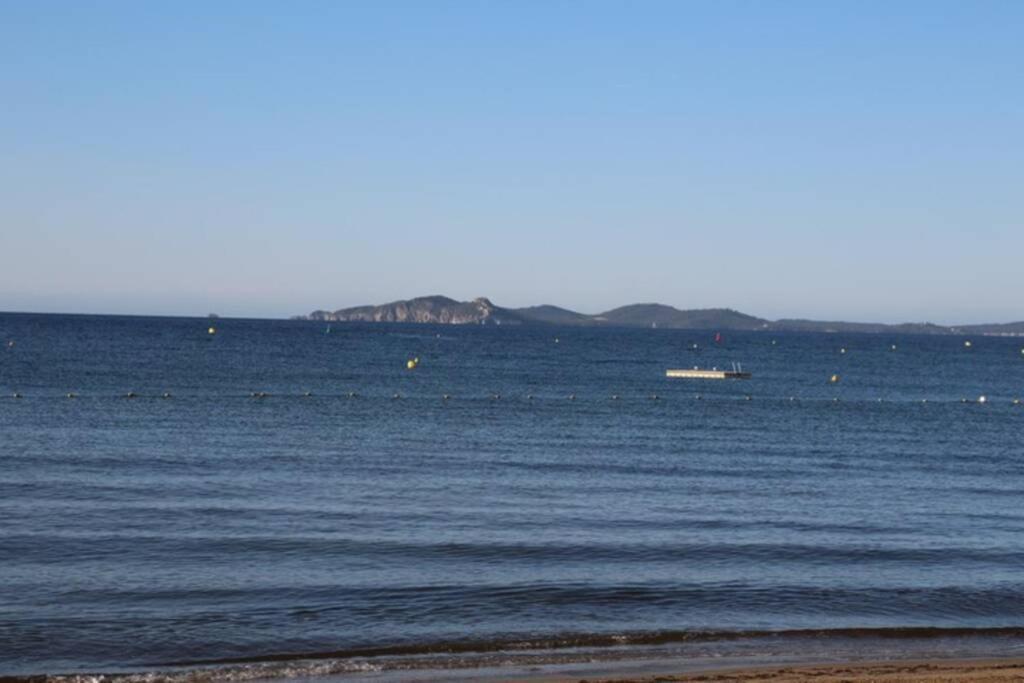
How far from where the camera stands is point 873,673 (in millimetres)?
17719

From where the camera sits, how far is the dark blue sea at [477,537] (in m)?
19.9

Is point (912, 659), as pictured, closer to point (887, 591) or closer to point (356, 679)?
point (887, 591)

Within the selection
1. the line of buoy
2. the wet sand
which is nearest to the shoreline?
the wet sand

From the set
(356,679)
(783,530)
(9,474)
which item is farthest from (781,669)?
(9,474)

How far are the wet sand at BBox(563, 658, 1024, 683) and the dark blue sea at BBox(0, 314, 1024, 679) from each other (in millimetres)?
1336

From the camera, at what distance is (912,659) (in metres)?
19.0

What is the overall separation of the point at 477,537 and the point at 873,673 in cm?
1103

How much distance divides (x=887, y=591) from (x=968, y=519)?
8.71 m

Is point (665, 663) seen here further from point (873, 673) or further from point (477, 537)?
point (477, 537)

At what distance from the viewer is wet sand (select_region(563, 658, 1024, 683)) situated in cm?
1702

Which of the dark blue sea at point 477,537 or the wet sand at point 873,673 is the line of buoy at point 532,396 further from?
the wet sand at point 873,673

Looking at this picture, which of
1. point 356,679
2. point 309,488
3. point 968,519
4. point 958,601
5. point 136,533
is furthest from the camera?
point 309,488

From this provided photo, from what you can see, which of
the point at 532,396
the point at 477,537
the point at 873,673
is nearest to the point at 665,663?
the point at 873,673

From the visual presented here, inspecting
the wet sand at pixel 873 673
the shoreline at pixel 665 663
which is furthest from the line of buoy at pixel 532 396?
the wet sand at pixel 873 673
